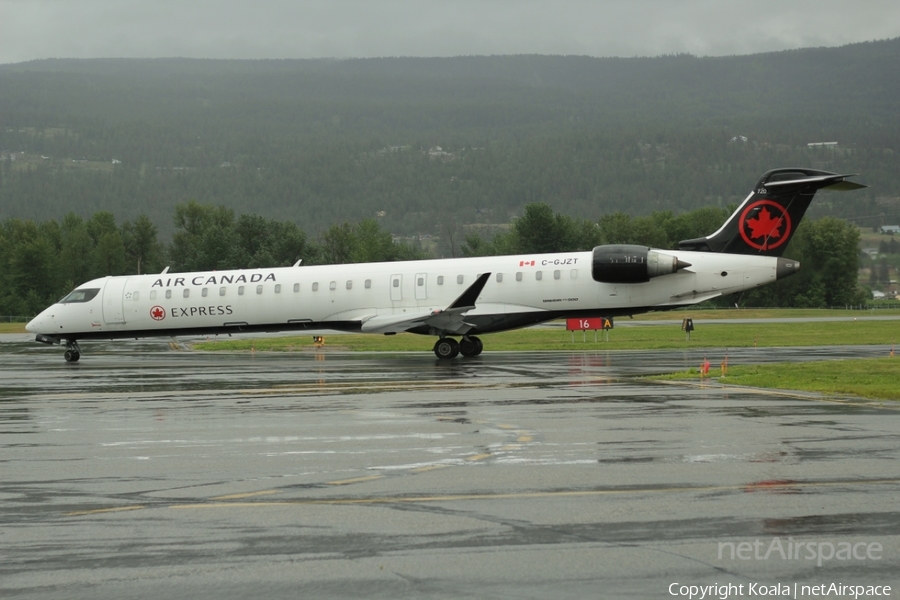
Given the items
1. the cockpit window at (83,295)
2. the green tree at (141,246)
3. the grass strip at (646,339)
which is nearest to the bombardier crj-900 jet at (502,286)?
the cockpit window at (83,295)

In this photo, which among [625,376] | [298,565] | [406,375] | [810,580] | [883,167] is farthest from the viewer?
[883,167]

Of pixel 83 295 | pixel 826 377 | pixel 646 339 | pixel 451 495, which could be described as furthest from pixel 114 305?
pixel 451 495

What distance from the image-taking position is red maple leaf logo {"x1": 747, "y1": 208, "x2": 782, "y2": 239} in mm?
29734

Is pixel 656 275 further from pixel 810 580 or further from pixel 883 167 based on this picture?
pixel 883 167

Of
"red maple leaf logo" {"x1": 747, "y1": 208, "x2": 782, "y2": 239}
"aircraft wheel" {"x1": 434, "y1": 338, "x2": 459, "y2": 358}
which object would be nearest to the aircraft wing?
"aircraft wheel" {"x1": 434, "y1": 338, "x2": 459, "y2": 358}

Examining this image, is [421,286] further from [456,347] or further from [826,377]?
[826,377]

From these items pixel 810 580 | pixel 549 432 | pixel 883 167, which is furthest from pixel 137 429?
pixel 883 167

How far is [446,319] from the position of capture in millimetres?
29641

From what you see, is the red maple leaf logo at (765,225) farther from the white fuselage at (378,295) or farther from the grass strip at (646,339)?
the grass strip at (646,339)

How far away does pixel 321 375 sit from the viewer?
79.4 feet

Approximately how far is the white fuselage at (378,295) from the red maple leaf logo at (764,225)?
28.1 inches

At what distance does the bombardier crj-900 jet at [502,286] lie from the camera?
96.8 ft

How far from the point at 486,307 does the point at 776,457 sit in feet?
63.6

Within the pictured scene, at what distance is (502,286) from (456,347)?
2.33 m
